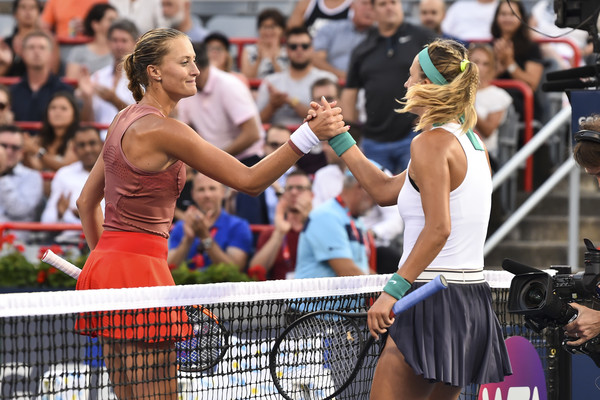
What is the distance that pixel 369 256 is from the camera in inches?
301

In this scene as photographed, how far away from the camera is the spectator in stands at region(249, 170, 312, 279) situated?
809 centimetres

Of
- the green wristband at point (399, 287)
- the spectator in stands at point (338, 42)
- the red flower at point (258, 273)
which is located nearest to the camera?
the green wristband at point (399, 287)

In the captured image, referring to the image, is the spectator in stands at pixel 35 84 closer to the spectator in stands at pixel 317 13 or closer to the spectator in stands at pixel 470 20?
the spectator in stands at pixel 317 13

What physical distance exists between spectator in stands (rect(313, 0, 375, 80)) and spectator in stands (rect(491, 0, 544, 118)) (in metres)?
1.31

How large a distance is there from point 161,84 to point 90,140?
535 centimetres

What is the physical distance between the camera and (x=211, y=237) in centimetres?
816

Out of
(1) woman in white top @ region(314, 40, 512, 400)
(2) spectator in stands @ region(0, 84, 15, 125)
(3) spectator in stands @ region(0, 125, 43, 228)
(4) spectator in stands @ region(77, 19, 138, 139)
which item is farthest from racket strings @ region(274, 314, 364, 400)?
(2) spectator in stands @ region(0, 84, 15, 125)

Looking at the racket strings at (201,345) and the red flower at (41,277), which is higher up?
the racket strings at (201,345)

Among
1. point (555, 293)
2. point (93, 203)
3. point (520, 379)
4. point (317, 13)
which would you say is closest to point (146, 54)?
point (93, 203)

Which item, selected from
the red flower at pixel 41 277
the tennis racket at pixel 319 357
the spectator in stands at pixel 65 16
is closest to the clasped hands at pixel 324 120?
the tennis racket at pixel 319 357

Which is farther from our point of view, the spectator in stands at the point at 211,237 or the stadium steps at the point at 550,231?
the stadium steps at the point at 550,231

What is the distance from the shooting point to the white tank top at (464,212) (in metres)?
3.86

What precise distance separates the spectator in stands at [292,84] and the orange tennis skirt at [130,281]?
231 inches

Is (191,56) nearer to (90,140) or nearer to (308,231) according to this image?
(308,231)
